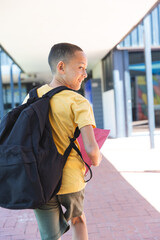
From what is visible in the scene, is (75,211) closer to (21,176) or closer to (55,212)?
(55,212)

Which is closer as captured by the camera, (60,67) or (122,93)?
(60,67)

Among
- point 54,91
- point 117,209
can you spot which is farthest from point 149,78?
point 54,91

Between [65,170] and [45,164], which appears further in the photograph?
[65,170]

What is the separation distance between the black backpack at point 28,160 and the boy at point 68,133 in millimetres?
68

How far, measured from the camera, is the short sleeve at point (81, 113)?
48.9 inches

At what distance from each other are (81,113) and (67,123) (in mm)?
95

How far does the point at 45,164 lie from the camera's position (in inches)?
46.4

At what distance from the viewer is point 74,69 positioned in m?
1.37

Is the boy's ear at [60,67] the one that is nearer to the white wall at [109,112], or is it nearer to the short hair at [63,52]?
the short hair at [63,52]

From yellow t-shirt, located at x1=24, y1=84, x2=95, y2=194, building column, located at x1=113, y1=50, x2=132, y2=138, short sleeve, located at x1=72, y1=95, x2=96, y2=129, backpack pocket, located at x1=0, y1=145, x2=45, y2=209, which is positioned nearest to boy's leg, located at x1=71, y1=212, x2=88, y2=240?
yellow t-shirt, located at x1=24, y1=84, x2=95, y2=194

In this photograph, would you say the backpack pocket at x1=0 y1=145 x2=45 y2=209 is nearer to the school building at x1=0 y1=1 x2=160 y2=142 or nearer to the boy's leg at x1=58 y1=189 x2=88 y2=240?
the boy's leg at x1=58 y1=189 x2=88 y2=240

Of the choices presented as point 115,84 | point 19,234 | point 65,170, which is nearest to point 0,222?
point 19,234

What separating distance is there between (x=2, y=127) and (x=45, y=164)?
0.84 ft

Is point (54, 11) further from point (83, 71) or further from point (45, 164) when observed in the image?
point (45, 164)
